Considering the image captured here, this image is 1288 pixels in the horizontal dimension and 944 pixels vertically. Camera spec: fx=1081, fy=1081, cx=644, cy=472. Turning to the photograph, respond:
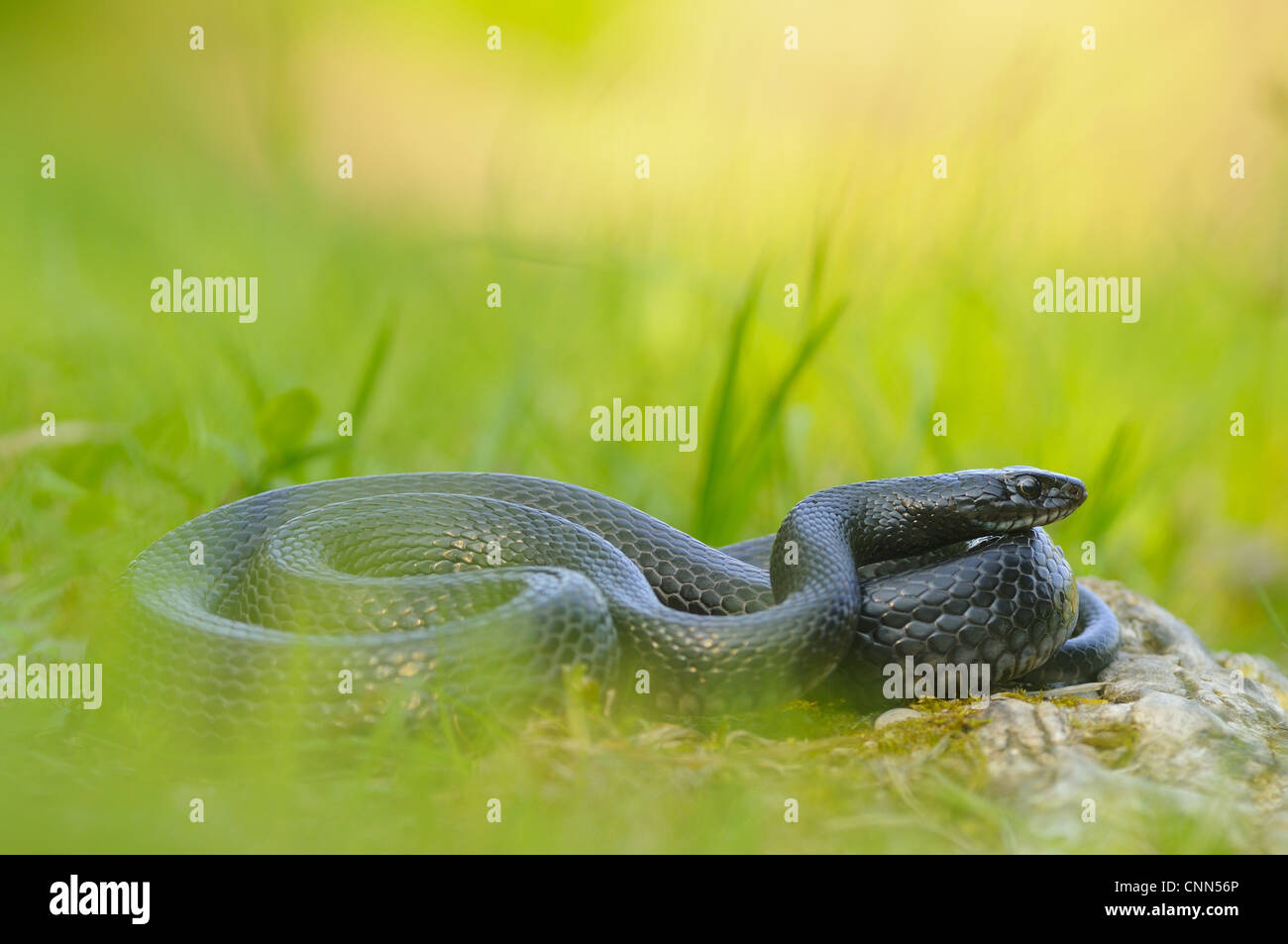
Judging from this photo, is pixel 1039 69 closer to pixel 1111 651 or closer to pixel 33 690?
pixel 1111 651
